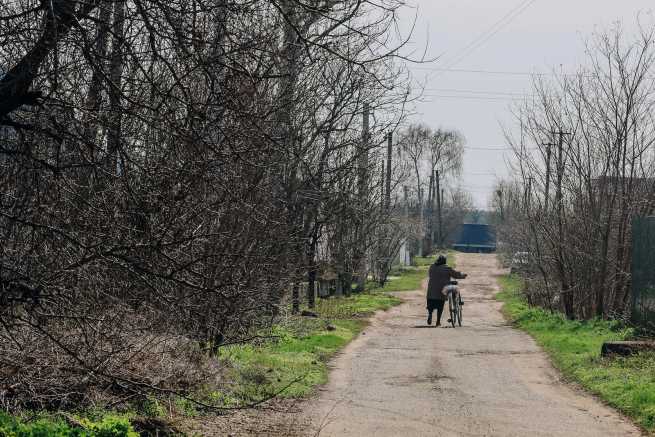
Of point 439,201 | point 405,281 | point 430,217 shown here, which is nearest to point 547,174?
point 405,281

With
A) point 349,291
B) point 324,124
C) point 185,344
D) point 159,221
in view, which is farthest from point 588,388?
point 349,291

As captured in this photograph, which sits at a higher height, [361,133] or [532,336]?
[361,133]

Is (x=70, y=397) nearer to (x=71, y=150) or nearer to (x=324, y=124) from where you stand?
(x=71, y=150)

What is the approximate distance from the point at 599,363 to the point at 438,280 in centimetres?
1010

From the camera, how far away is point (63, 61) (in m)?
8.02

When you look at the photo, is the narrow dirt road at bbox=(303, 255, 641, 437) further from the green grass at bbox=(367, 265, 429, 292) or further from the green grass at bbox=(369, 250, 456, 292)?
the green grass at bbox=(369, 250, 456, 292)

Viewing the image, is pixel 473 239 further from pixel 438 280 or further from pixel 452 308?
pixel 438 280

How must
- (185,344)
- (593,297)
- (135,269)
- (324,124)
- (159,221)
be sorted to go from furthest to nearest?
(593,297) → (324,124) → (185,344) → (159,221) → (135,269)

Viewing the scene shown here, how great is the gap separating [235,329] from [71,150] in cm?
612

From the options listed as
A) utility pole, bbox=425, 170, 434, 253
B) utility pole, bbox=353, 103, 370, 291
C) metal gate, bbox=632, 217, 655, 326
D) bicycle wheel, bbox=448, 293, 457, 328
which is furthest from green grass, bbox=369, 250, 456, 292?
metal gate, bbox=632, 217, 655, 326

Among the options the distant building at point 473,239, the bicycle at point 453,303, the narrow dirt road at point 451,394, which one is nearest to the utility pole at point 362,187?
the bicycle at point 453,303

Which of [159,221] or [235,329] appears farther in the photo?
[235,329]

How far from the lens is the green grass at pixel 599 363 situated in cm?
1133

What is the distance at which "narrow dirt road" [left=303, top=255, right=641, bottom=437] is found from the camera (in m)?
10.0
